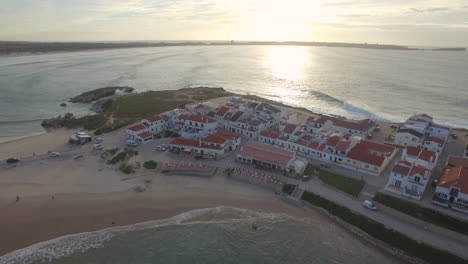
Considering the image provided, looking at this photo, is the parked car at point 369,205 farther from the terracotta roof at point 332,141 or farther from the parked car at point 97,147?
the parked car at point 97,147

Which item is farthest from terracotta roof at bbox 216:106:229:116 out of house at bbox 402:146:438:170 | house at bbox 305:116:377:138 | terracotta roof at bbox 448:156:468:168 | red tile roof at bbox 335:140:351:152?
terracotta roof at bbox 448:156:468:168

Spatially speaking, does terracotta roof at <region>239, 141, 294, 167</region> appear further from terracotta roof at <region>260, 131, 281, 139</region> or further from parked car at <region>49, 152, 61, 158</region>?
parked car at <region>49, 152, 61, 158</region>

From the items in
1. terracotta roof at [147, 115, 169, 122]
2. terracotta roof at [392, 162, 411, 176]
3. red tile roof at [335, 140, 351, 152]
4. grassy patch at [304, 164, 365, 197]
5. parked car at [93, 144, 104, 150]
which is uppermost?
terracotta roof at [147, 115, 169, 122]

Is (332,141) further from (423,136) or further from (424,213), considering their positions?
(423,136)

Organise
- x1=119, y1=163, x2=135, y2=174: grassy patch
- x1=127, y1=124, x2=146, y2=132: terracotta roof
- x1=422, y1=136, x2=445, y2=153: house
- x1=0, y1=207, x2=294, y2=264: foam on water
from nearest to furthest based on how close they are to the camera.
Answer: x1=0, y1=207, x2=294, y2=264: foam on water < x1=119, y1=163, x2=135, y2=174: grassy patch < x1=422, y1=136, x2=445, y2=153: house < x1=127, y1=124, x2=146, y2=132: terracotta roof

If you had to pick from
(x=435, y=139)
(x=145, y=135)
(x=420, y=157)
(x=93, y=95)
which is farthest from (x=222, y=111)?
(x=93, y=95)
